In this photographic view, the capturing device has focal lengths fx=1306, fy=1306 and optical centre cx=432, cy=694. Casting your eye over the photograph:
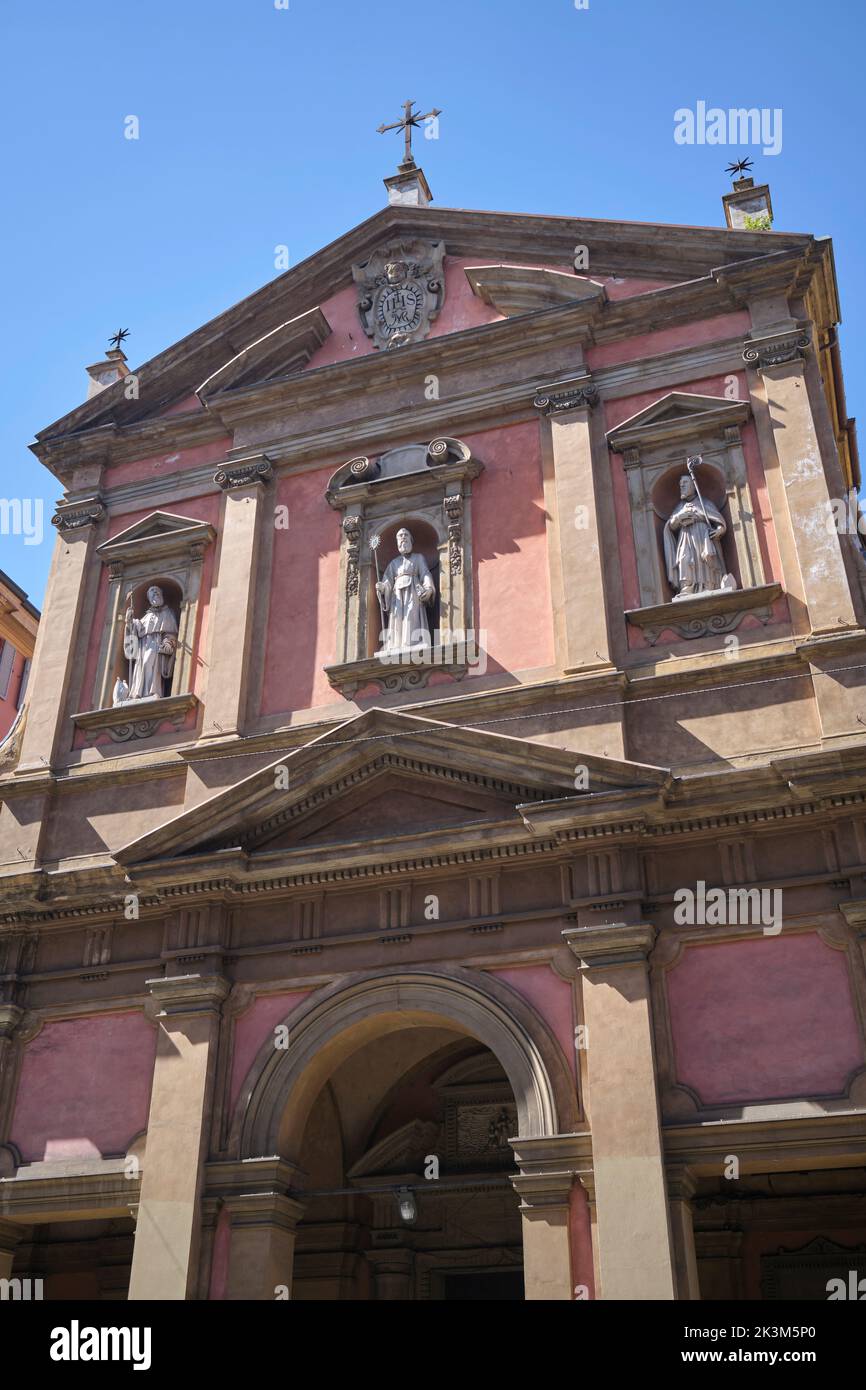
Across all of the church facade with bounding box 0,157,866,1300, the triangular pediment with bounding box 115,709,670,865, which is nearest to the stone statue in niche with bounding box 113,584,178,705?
the church facade with bounding box 0,157,866,1300

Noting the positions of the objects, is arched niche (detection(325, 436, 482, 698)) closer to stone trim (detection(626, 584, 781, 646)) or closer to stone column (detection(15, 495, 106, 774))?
stone trim (detection(626, 584, 781, 646))


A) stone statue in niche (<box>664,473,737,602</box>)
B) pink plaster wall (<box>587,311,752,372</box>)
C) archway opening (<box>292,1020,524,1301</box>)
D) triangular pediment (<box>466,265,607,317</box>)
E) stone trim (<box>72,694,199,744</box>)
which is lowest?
archway opening (<box>292,1020,524,1301</box>)

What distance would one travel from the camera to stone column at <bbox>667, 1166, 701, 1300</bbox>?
10367 millimetres

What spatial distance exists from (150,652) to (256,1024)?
16.0 feet

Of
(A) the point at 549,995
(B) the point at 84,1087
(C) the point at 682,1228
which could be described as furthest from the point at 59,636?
(C) the point at 682,1228

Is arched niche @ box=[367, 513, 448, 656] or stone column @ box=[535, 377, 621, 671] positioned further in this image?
arched niche @ box=[367, 513, 448, 656]

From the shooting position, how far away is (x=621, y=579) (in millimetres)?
13641

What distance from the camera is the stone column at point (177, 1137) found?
37.9ft

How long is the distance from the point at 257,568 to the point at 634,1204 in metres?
8.38

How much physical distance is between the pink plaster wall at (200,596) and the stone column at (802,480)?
6641mm

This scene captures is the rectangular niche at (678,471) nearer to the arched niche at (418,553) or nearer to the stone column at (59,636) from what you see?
the arched niche at (418,553)

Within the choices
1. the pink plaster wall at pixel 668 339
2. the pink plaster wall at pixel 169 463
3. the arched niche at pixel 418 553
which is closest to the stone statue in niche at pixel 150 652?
the pink plaster wall at pixel 169 463

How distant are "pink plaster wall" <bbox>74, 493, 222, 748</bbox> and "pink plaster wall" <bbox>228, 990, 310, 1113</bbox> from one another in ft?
12.7

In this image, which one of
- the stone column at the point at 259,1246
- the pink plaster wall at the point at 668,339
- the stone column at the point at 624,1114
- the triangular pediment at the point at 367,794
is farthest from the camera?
the pink plaster wall at the point at 668,339
